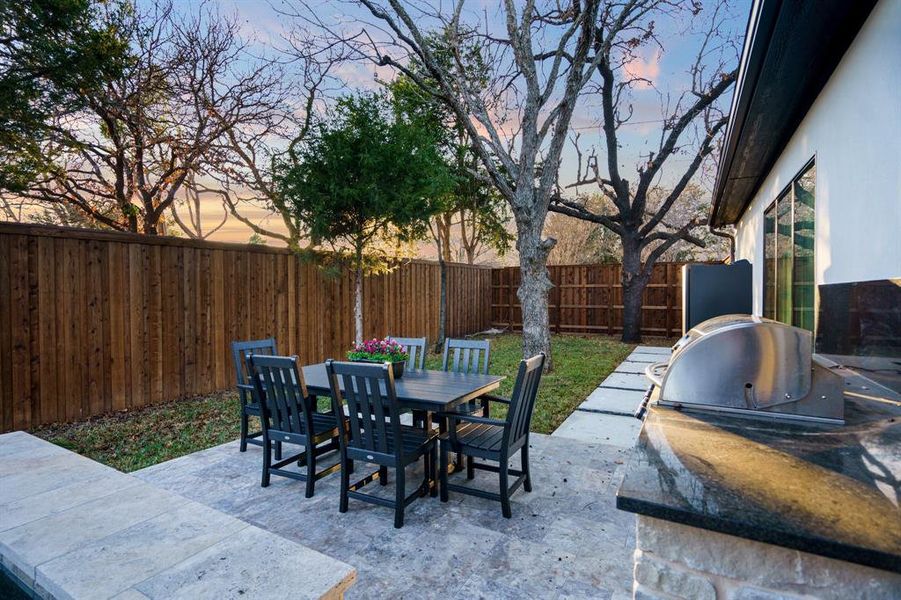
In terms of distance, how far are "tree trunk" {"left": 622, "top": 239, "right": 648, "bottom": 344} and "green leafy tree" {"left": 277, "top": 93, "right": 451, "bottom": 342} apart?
606cm

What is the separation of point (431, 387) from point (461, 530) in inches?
37.2

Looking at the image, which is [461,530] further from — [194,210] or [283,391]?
[194,210]

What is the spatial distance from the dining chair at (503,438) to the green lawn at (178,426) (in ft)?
4.85

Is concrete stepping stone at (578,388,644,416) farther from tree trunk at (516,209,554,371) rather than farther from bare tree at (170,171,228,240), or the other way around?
bare tree at (170,171,228,240)

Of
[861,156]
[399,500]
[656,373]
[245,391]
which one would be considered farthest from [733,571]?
[245,391]

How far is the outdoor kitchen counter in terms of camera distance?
2.89ft

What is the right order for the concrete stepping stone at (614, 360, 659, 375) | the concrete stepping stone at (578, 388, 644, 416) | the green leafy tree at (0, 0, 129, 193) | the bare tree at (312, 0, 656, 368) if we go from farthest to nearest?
the concrete stepping stone at (614, 360, 659, 375) → the bare tree at (312, 0, 656, 368) → the concrete stepping stone at (578, 388, 644, 416) → the green leafy tree at (0, 0, 129, 193)

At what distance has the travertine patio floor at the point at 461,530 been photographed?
2062 mm

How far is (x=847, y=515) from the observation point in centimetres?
93

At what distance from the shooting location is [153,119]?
20.4 feet

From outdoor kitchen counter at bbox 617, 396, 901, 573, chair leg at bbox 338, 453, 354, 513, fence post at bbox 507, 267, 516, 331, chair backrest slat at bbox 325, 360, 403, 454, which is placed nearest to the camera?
outdoor kitchen counter at bbox 617, 396, 901, 573

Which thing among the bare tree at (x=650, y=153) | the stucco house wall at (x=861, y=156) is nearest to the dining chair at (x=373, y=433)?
the stucco house wall at (x=861, y=156)

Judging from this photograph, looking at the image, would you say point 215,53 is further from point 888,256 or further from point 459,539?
point 888,256

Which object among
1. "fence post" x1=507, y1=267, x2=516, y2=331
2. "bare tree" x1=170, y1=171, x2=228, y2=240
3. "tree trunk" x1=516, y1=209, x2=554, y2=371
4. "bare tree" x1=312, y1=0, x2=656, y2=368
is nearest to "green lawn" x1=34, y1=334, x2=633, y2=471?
"tree trunk" x1=516, y1=209, x2=554, y2=371
